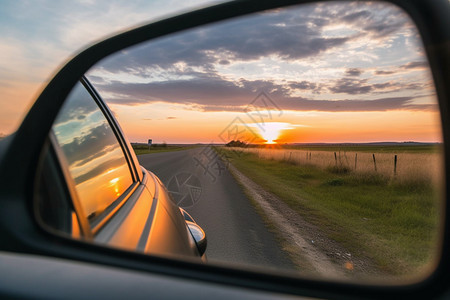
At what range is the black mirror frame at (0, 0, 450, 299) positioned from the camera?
100 cm

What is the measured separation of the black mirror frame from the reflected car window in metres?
0.13

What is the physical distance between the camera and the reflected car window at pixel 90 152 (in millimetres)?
1712

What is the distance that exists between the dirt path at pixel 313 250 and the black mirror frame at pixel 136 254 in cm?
215

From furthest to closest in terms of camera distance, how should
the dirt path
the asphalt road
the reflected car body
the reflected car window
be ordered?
the asphalt road < the dirt path < the reflected car window < the reflected car body

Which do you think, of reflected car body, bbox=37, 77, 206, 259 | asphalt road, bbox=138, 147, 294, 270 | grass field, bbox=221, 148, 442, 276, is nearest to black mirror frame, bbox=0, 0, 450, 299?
reflected car body, bbox=37, 77, 206, 259

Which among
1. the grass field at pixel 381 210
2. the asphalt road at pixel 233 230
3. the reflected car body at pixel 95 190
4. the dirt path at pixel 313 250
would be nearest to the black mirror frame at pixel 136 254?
the reflected car body at pixel 95 190

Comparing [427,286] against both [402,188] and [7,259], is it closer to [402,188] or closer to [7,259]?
[7,259]

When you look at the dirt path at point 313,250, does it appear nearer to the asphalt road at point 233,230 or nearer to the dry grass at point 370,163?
the asphalt road at point 233,230

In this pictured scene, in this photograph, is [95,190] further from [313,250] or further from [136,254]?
[313,250]

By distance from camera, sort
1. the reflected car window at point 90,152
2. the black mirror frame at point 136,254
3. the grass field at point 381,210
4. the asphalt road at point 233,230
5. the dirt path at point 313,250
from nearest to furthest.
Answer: the black mirror frame at point 136,254 < the reflected car window at point 90,152 < the grass field at point 381,210 < the dirt path at point 313,250 < the asphalt road at point 233,230

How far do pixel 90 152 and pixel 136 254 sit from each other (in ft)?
2.91

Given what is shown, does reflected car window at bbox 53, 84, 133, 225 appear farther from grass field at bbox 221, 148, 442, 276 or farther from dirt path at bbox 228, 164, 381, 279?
dirt path at bbox 228, 164, 381, 279

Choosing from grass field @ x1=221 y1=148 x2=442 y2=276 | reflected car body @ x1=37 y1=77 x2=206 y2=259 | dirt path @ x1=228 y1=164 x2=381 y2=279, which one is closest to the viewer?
reflected car body @ x1=37 y1=77 x2=206 y2=259

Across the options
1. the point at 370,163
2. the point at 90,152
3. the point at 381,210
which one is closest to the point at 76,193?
the point at 90,152
